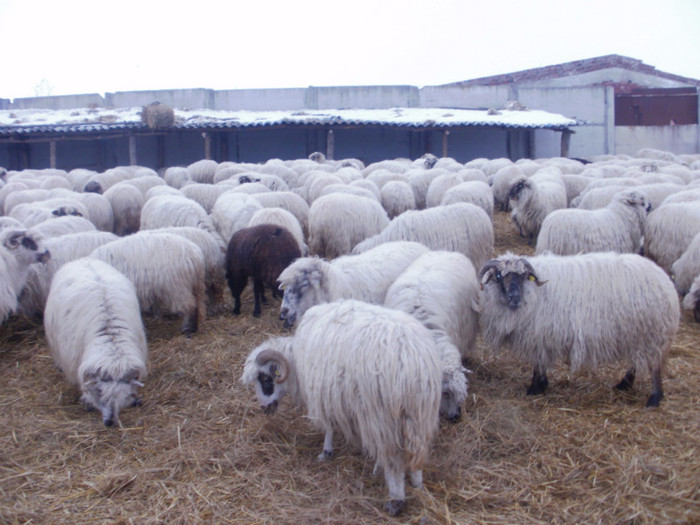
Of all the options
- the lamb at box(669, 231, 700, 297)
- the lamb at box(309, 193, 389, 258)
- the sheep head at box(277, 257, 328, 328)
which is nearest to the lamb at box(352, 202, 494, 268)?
the lamb at box(309, 193, 389, 258)

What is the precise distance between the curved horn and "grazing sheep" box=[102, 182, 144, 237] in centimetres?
821

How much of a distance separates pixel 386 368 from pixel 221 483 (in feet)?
4.94

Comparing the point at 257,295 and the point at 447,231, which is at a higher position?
the point at 447,231

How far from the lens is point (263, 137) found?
25.0 meters

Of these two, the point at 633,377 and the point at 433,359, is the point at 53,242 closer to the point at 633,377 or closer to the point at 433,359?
the point at 433,359

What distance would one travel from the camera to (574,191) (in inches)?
525

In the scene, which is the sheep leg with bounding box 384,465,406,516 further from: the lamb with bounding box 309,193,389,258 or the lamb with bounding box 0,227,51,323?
the lamb with bounding box 309,193,389,258

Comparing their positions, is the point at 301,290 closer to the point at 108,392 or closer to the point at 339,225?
the point at 108,392

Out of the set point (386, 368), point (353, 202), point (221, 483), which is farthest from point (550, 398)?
point (353, 202)

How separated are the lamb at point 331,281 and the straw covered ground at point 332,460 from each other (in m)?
0.92

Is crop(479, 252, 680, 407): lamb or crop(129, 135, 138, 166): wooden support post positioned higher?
crop(129, 135, 138, 166): wooden support post

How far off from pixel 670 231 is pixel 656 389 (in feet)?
13.4

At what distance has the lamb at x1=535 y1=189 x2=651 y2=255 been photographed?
8438 millimetres

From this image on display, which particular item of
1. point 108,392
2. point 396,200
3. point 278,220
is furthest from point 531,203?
point 108,392
